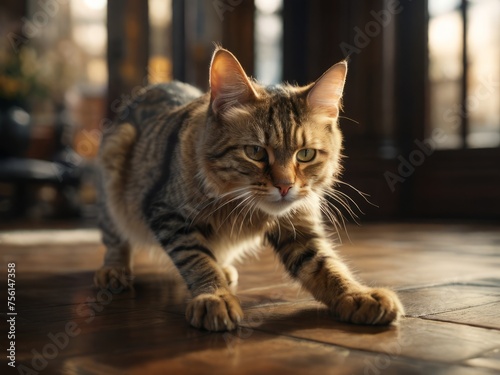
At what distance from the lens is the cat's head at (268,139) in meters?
1.51

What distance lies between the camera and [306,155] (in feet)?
5.15

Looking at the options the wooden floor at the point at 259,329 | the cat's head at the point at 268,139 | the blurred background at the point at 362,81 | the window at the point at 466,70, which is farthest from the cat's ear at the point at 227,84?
the window at the point at 466,70

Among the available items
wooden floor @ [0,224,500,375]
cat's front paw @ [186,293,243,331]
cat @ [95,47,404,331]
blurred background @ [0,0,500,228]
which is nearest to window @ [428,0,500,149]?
blurred background @ [0,0,500,228]

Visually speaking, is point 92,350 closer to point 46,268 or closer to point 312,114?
point 312,114

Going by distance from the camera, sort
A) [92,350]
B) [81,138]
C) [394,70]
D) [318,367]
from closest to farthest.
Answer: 1. [318,367]
2. [92,350]
3. [394,70]
4. [81,138]

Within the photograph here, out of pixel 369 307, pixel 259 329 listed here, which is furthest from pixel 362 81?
pixel 259 329

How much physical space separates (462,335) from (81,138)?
25.6 feet

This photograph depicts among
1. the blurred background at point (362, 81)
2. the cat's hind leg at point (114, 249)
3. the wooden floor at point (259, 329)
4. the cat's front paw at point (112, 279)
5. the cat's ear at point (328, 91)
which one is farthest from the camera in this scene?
the blurred background at point (362, 81)

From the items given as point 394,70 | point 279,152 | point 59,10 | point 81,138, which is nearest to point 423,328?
point 279,152

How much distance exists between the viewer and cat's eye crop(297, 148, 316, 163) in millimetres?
1556

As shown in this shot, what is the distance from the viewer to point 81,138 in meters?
8.51

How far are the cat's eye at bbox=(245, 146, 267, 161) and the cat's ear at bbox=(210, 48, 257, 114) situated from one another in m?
0.14

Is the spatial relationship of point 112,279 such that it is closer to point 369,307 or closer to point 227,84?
point 227,84

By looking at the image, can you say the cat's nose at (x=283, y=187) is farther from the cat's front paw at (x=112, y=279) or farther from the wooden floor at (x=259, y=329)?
the cat's front paw at (x=112, y=279)
